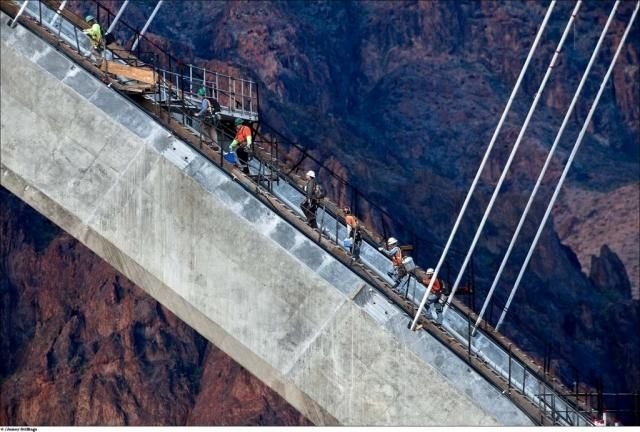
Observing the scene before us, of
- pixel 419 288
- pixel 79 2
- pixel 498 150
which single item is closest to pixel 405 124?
pixel 498 150

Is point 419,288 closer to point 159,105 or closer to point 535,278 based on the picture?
point 159,105

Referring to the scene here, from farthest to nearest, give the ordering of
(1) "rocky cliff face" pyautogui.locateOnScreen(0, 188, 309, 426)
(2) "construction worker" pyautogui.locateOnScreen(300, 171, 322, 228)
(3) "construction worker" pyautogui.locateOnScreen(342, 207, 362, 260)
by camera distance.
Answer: (1) "rocky cliff face" pyautogui.locateOnScreen(0, 188, 309, 426) < (2) "construction worker" pyautogui.locateOnScreen(300, 171, 322, 228) < (3) "construction worker" pyautogui.locateOnScreen(342, 207, 362, 260)

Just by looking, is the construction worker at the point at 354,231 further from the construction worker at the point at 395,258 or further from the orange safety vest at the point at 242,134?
the orange safety vest at the point at 242,134

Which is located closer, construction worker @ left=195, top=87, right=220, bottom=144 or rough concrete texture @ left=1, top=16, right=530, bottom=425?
rough concrete texture @ left=1, top=16, right=530, bottom=425

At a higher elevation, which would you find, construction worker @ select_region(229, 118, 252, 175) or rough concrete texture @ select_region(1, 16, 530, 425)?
construction worker @ select_region(229, 118, 252, 175)

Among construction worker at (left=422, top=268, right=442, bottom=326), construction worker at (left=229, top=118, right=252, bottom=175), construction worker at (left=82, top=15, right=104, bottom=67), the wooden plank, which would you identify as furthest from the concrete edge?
construction worker at (left=82, top=15, right=104, bottom=67)

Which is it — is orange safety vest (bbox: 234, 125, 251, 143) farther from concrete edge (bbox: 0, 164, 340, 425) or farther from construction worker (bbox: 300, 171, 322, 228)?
concrete edge (bbox: 0, 164, 340, 425)
